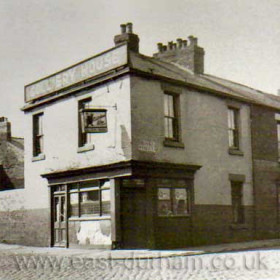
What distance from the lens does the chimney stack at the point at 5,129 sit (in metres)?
33.7

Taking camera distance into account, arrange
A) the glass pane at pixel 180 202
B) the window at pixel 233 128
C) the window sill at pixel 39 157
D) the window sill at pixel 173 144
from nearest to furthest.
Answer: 1. the window sill at pixel 173 144
2. the glass pane at pixel 180 202
3. the window sill at pixel 39 157
4. the window at pixel 233 128

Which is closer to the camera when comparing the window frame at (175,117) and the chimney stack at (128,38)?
the chimney stack at (128,38)

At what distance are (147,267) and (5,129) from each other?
2465cm

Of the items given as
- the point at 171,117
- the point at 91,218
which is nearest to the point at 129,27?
the point at 171,117

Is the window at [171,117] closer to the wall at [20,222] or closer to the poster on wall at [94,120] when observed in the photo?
the poster on wall at [94,120]

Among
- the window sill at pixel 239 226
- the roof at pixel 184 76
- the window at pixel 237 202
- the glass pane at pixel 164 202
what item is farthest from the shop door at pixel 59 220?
the window at pixel 237 202

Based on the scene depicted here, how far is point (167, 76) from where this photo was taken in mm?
17734

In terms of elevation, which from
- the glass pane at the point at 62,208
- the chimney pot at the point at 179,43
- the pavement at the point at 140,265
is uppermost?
the chimney pot at the point at 179,43

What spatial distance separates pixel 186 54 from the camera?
Answer: 21922 millimetres

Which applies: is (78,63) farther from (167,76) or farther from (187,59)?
(187,59)

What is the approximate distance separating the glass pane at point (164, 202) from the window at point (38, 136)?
6.18 meters

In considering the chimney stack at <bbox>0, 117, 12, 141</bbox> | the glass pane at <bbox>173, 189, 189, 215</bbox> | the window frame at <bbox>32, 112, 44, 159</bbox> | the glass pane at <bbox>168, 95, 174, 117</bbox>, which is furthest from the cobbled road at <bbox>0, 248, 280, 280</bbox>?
the chimney stack at <bbox>0, 117, 12, 141</bbox>

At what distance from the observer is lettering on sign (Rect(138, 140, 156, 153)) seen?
54.2 feet

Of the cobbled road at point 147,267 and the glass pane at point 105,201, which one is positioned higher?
the glass pane at point 105,201
